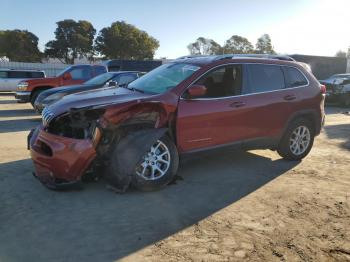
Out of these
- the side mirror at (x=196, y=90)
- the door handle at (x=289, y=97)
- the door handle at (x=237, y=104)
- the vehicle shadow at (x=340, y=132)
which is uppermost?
the side mirror at (x=196, y=90)

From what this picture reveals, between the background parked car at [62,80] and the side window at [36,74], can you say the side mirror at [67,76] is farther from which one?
the side window at [36,74]

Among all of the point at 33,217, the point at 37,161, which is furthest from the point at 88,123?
the point at 33,217

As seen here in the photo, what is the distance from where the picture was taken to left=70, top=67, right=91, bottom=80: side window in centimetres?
1477

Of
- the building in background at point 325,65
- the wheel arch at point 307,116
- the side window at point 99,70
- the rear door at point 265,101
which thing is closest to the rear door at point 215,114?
the rear door at point 265,101

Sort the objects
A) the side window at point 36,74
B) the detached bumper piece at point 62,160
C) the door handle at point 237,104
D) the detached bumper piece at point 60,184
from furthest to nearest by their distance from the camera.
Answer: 1. the side window at point 36,74
2. the door handle at point 237,104
3. the detached bumper piece at point 60,184
4. the detached bumper piece at point 62,160

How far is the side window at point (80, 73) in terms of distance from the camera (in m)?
14.8

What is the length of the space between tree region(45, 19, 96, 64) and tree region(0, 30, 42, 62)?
2268mm

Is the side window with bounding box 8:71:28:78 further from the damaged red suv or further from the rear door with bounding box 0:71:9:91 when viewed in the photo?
the damaged red suv

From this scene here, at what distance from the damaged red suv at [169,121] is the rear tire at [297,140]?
19 millimetres

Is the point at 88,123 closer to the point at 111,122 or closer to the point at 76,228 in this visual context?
the point at 111,122

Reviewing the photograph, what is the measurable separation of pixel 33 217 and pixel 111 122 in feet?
4.75

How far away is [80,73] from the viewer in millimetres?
14820

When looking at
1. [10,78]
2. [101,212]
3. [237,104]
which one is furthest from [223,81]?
[10,78]

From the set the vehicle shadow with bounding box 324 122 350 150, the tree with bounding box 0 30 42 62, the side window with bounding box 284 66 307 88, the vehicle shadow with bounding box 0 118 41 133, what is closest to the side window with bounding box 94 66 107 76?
the vehicle shadow with bounding box 0 118 41 133
